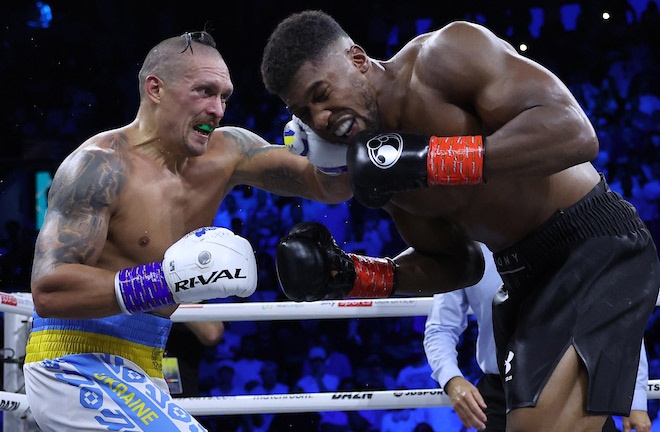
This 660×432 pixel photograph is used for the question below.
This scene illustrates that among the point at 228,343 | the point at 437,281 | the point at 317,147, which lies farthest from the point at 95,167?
the point at 228,343

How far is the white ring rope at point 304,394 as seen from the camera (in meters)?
2.21

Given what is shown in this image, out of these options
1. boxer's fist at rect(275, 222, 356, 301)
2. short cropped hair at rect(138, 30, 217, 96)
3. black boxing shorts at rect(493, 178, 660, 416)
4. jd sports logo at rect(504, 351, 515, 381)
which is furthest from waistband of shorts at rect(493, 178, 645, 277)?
short cropped hair at rect(138, 30, 217, 96)

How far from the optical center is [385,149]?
4.94 ft

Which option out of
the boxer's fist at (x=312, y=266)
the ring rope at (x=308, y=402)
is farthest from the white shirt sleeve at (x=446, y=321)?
the boxer's fist at (x=312, y=266)

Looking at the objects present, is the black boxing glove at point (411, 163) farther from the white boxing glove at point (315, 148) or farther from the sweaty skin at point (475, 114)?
the white boxing glove at point (315, 148)

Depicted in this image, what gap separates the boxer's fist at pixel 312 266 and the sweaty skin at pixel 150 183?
0.86ft

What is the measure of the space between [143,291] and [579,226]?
2.80 feet

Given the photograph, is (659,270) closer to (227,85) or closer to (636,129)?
(227,85)

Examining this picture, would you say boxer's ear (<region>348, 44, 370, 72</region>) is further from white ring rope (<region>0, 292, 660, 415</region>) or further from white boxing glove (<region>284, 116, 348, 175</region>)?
white ring rope (<region>0, 292, 660, 415</region>)

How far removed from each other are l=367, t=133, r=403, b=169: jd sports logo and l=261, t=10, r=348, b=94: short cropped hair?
0.85 feet

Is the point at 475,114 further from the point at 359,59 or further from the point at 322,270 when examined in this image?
the point at 322,270

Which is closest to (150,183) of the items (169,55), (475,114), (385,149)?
(169,55)

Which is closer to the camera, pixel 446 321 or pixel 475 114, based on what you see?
pixel 475 114

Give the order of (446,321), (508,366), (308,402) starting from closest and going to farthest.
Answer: (508,366) → (308,402) → (446,321)
